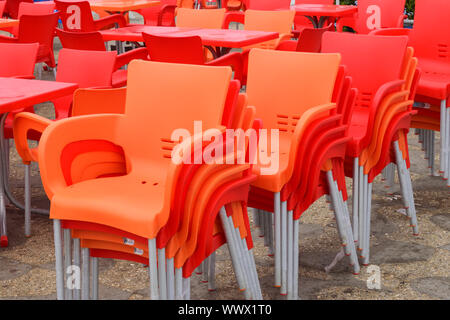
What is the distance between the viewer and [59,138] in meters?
2.52

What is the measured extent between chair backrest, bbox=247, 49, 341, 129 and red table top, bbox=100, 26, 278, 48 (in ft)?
5.88

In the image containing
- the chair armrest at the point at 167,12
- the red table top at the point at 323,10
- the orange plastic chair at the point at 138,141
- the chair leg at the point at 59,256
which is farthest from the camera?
the chair armrest at the point at 167,12

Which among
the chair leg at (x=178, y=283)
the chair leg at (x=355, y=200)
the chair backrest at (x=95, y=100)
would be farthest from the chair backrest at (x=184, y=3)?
the chair leg at (x=178, y=283)

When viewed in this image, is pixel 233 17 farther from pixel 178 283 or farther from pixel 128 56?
pixel 178 283

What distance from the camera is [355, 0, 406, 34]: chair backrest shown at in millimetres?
6621

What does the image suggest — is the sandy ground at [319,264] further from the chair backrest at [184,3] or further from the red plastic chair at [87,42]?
the chair backrest at [184,3]

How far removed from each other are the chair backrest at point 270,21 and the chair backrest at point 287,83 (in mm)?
3033

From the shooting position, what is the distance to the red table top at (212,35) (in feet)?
16.7

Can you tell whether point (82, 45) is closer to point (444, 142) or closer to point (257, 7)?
point (444, 142)

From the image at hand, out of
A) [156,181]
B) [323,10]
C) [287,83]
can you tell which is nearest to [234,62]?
[287,83]

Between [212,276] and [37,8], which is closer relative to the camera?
[212,276]

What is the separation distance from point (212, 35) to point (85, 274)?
3.19 meters

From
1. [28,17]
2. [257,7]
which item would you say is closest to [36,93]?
[28,17]

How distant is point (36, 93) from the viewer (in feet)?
11.1
